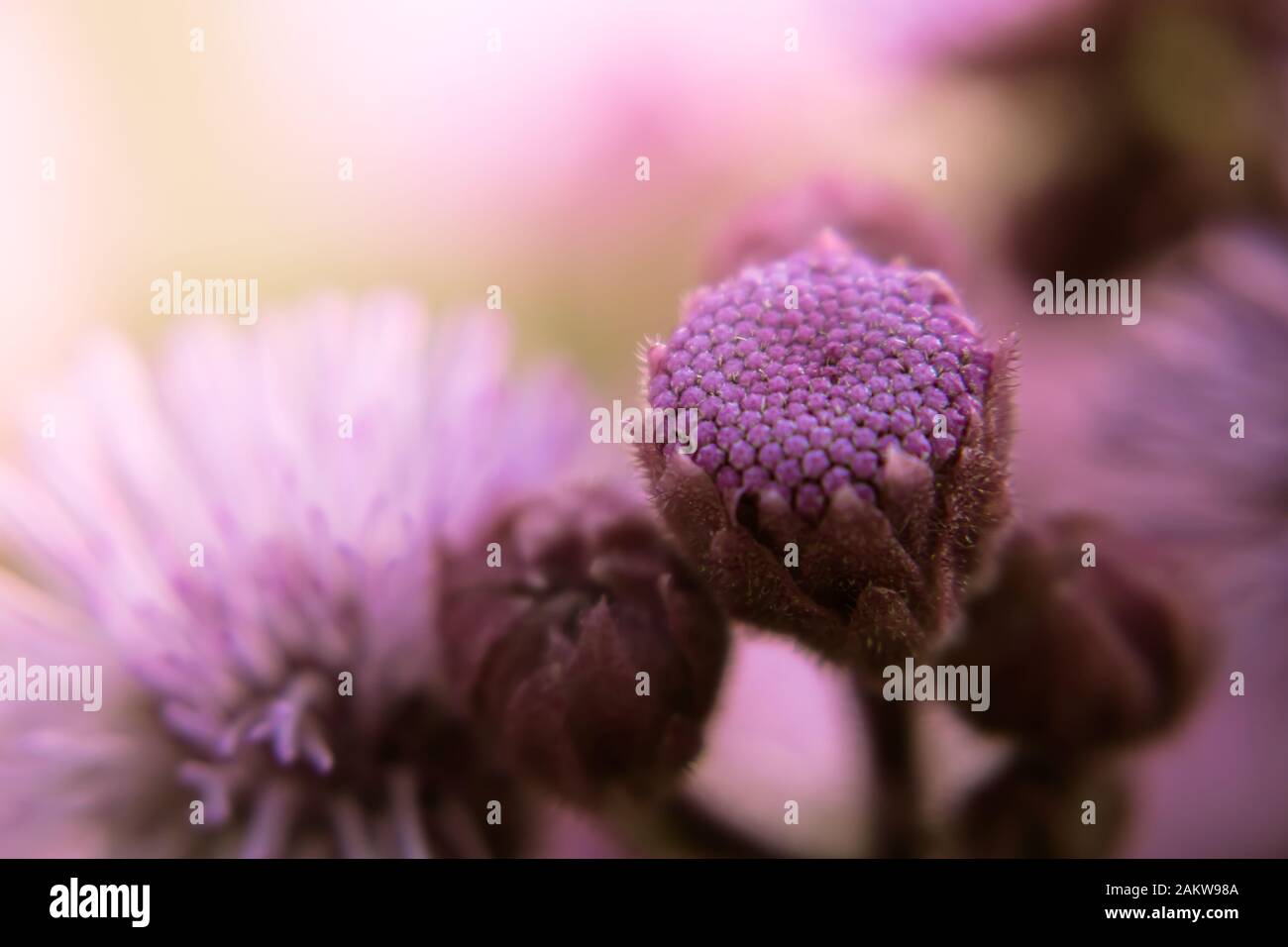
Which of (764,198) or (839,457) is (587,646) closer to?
(839,457)

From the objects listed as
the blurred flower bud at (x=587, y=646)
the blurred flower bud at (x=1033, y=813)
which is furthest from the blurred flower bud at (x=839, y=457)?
the blurred flower bud at (x=1033, y=813)

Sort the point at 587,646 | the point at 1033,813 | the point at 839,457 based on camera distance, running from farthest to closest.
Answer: the point at 1033,813, the point at 587,646, the point at 839,457

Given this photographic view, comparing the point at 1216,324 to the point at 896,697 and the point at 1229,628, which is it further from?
the point at 896,697

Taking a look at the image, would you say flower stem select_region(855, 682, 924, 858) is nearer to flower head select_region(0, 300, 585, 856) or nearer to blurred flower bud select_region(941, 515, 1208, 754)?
blurred flower bud select_region(941, 515, 1208, 754)

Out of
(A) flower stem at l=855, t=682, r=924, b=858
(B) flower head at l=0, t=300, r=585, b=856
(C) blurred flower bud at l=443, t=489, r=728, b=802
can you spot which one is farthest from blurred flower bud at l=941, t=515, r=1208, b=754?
(B) flower head at l=0, t=300, r=585, b=856

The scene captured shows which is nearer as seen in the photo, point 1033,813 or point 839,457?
point 839,457

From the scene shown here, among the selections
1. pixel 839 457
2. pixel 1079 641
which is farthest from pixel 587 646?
pixel 1079 641
